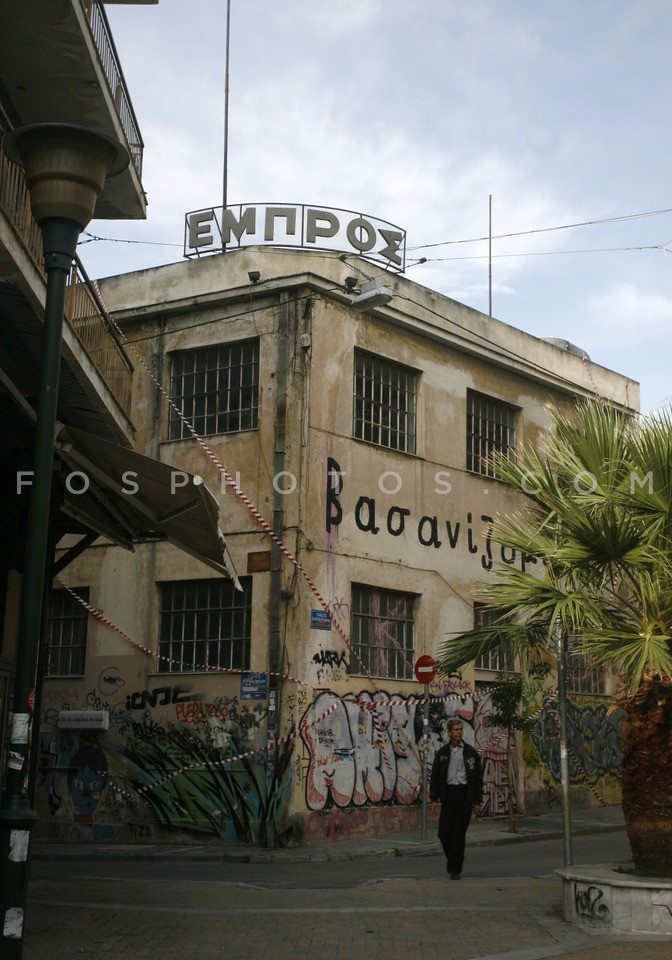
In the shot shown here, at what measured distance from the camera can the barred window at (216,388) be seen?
19.2 m

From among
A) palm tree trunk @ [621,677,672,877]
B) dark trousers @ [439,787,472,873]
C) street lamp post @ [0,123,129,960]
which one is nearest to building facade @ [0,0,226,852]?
street lamp post @ [0,123,129,960]

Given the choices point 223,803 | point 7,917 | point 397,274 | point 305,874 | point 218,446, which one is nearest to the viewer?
point 7,917

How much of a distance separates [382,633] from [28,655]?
13.4 meters

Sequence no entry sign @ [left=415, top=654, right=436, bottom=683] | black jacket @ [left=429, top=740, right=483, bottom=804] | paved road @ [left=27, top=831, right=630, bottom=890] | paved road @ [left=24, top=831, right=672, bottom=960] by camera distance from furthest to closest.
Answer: no entry sign @ [left=415, top=654, right=436, bottom=683] < paved road @ [left=27, top=831, right=630, bottom=890] < black jacket @ [left=429, top=740, right=483, bottom=804] < paved road @ [left=24, top=831, right=672, bottom=960]

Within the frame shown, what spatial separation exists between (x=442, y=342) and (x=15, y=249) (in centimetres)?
1315

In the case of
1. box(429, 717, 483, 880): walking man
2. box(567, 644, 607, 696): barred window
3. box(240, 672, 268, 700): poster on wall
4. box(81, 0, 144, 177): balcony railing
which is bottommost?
box(429, 717, 483, 880): walking man

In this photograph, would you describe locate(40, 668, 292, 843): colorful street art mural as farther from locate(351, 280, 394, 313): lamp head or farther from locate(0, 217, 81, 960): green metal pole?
locate(0, 217, 81, 960): green metal pole

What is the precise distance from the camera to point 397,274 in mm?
20766

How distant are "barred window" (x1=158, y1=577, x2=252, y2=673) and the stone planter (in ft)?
31.1

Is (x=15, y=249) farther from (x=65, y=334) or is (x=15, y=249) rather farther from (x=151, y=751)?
(x=151, y=751)

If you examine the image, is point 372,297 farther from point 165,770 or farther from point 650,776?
point 650,776

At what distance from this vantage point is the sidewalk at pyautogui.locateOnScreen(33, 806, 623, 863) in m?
16.0

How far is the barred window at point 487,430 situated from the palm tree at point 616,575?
1106cm

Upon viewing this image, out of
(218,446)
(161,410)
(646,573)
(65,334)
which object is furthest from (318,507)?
(646,573)
